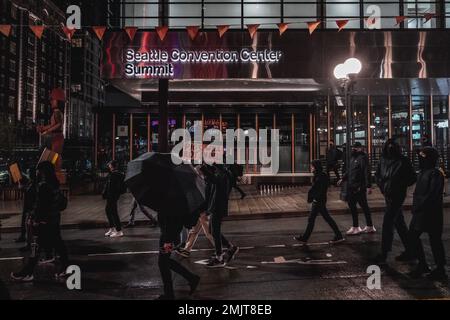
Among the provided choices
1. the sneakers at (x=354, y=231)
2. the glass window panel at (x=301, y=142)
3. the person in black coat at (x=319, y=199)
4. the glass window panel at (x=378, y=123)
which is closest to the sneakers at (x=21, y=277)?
the person in black coat at (x=319, y=199)

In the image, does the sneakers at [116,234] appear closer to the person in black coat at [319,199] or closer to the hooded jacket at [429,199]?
the person in black coat at [319,199]

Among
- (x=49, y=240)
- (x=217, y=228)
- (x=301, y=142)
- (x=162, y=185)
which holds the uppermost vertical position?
(x=301, y=142)

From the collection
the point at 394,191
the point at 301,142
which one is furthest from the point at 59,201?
the point at 301,142

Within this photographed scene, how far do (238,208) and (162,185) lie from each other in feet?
29.9

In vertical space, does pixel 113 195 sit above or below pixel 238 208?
above

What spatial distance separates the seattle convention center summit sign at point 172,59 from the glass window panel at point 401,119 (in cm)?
894

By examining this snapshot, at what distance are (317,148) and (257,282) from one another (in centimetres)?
1875

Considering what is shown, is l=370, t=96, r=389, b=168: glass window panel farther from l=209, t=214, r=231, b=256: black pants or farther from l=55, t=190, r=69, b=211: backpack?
l=55, t=190, r=69, b=211: backpack

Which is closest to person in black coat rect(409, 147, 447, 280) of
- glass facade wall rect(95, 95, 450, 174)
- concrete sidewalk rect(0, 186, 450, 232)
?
concrete sidewalk rect(0, 186, 450, 232)

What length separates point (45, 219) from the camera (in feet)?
20.5

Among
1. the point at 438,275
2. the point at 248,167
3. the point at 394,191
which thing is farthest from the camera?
the point at 248,167

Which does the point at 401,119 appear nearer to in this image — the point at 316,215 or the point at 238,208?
the point at 238,208
